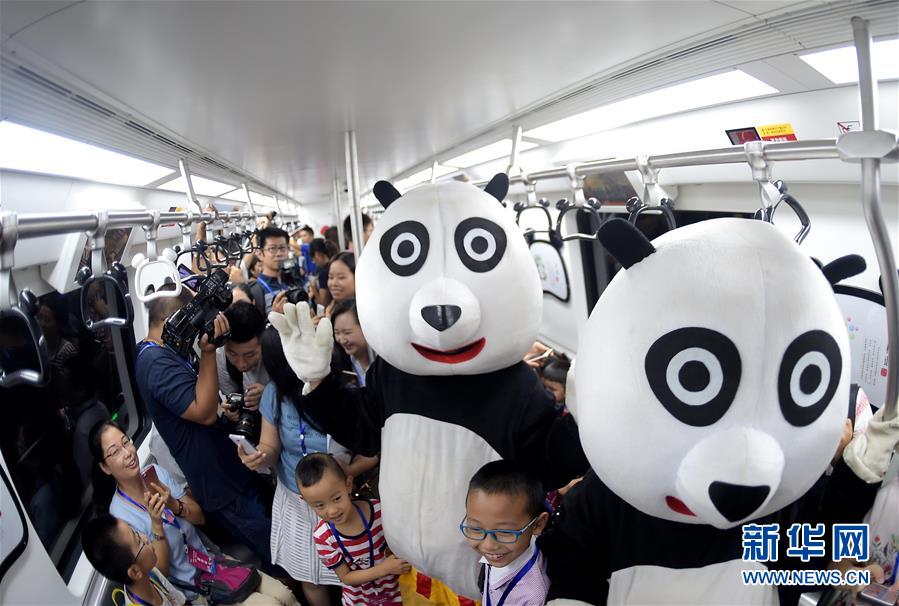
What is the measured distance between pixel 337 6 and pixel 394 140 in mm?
2300

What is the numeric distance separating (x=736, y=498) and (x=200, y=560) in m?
2.55

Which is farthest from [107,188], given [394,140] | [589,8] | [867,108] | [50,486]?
[867,108]

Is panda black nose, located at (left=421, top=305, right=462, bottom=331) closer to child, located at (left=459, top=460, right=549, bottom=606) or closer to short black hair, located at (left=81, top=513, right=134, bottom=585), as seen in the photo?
child, located at (left=459, top=460, right=549, bottom=606)

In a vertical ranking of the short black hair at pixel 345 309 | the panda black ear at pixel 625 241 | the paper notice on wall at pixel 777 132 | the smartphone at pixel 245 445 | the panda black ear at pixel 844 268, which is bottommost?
the smartphone at pixel 245 445

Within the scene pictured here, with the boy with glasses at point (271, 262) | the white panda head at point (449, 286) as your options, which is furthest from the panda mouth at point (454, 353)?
the boy with glasses at point (271, 262)

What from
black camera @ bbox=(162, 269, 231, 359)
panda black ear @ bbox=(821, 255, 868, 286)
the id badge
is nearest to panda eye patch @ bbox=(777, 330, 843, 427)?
panda black ear @ bbox=(821, 255, 868, 286)

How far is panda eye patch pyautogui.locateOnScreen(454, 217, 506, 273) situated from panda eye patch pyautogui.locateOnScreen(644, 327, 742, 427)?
72 cm

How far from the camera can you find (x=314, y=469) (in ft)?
7.50

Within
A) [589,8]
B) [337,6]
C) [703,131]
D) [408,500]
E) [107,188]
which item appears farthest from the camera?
[703,131]

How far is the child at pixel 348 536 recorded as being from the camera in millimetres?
2262

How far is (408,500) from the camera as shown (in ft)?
6.49

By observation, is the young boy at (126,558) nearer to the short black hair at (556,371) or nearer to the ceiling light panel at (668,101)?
the short black hair at (556,371)

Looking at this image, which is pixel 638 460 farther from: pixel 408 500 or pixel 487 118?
pixel 487 118

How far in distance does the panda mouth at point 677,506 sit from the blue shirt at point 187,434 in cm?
218
